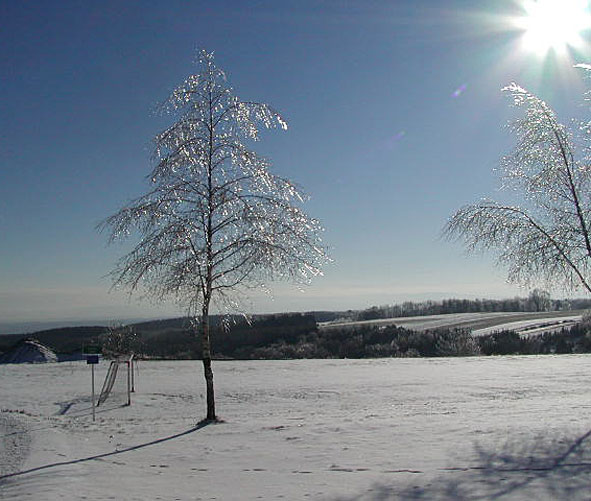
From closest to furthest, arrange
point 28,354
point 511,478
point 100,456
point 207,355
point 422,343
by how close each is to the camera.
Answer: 1. point 511,478
2. point 100,456
3. point 207,355
4. point 28,354
5. point 422,343

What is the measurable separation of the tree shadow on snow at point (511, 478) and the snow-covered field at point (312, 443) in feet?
0.08

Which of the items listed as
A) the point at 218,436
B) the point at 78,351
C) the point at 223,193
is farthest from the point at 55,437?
the point at 78,351

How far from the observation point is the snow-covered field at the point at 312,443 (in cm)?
750

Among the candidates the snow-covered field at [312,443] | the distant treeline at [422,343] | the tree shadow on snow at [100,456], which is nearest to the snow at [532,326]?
the distant treeline at [422,343]

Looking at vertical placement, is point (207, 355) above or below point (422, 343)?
above

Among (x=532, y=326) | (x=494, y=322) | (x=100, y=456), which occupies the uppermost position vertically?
(x=494, y=322)

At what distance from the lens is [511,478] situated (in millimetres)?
7516

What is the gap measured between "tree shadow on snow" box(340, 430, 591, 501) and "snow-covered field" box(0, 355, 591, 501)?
25 millimetres

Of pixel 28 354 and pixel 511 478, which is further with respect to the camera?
pixel 28 354

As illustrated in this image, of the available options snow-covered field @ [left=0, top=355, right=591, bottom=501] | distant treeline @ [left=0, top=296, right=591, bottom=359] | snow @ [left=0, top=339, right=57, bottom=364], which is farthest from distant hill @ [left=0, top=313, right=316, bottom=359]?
snow-covered field @ [left=0, top=355, right=591, bottom=501]

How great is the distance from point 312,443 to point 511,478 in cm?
374

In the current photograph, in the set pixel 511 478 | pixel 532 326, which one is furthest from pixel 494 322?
pixel 511 478

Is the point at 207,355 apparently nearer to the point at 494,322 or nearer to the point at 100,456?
the point at 100,456

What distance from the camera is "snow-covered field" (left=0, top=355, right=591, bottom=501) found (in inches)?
295
